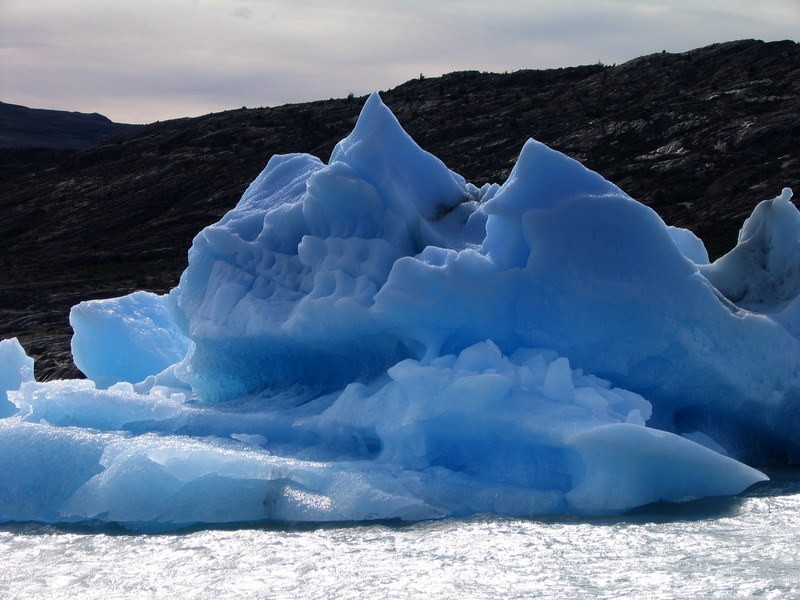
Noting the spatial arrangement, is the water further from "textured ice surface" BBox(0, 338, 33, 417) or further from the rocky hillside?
the rocky hillside

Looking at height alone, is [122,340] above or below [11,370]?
above

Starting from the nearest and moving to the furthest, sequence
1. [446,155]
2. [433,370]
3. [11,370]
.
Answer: [433,370], [11,370], [446,155]

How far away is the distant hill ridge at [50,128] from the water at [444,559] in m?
55.9

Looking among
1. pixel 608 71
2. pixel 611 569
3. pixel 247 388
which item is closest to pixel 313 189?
pixel 247 388

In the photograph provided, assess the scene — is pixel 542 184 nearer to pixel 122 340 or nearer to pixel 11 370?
pixel 122 340

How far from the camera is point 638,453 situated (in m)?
6.72

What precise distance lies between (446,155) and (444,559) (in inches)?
983

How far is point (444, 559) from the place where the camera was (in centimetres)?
593

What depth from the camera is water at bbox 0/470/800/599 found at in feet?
18.0

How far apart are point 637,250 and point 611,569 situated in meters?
2.76

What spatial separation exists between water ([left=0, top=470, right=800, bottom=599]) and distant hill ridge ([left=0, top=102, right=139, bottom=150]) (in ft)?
183

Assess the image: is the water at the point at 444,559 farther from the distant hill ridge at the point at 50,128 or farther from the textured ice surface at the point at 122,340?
the distant hill ridge at the point at 50,128

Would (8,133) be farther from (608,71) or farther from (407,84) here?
(608,71)

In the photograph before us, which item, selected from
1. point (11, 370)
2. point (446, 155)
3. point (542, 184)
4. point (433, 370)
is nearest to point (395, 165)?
point (542, 184)
